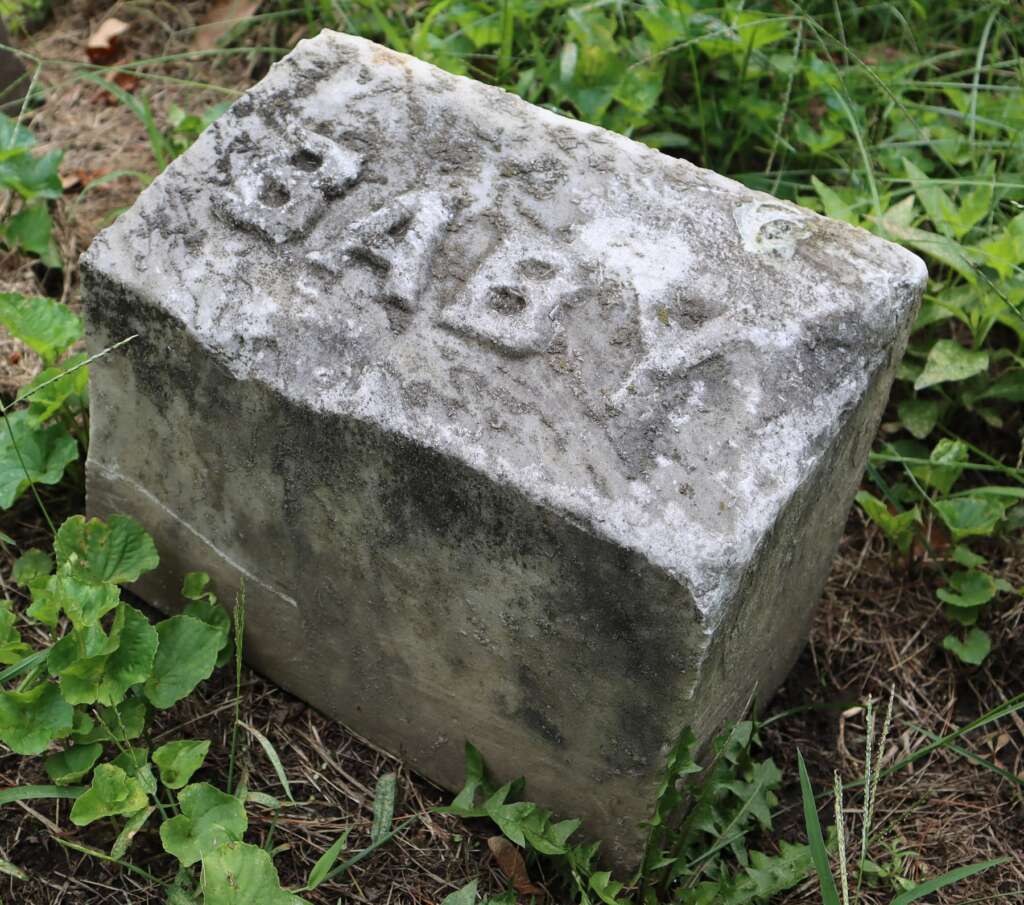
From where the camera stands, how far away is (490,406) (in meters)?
1.52

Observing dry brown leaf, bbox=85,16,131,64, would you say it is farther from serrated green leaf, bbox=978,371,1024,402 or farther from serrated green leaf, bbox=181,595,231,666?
serrated green leaf, bbox=978,371,1024,402

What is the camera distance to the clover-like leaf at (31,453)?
1.96m

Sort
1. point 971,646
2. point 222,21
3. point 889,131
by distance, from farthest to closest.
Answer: point 222,21 → point 889,131 → point 971,646

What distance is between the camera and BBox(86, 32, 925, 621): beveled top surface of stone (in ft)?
4.82

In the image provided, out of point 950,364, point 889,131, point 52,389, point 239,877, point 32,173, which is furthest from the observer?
point 889,131

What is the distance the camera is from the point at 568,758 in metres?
1.65

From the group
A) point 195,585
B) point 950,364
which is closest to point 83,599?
point 195,585

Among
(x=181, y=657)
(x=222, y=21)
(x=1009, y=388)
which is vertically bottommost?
(x=181, y=657)

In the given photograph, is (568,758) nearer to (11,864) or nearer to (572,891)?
(572,891)

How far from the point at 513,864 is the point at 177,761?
50 cm

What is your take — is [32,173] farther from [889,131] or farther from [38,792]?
[889,131]

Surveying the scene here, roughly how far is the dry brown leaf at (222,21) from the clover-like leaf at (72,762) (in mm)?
2007

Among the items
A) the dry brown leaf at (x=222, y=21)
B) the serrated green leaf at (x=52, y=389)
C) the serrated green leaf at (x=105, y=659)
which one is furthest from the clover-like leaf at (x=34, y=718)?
the dry brown leaf at (x=222, y=21)

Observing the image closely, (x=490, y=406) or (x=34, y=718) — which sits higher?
(x=490, y=406)
